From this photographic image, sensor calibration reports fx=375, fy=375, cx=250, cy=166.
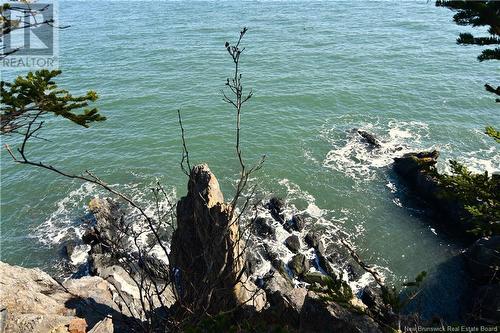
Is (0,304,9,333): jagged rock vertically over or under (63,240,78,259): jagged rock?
over

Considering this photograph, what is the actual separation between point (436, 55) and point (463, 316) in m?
44.5

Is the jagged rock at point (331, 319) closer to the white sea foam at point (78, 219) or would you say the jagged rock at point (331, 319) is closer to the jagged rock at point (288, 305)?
the jagged rock at point (288, 305)

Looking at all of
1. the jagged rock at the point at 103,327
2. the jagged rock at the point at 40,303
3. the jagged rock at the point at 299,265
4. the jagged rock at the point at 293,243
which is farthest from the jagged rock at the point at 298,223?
the jagged rock at the point at 103,327

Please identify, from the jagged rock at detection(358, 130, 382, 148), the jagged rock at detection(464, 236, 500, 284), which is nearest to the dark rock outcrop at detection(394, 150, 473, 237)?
the jagged rock at detection(464, 236, 500, 284)

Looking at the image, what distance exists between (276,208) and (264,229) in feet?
7.87

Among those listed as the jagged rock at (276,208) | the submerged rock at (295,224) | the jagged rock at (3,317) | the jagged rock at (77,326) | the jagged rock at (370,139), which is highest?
the jagged rock at (370,139)

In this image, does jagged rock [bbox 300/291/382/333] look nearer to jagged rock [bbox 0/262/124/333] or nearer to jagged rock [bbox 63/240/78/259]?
jagged rock [bbox 0/262/124/333]

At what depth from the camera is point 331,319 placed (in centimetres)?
1133

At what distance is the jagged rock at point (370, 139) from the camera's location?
113 ft

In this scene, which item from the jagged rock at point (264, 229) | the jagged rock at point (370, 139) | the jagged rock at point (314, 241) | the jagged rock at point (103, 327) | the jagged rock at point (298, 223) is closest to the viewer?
the jagged rock at point (103, 327)

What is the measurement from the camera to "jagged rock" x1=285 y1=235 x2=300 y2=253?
24484mm

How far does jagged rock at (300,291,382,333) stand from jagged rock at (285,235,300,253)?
1227 centimetres

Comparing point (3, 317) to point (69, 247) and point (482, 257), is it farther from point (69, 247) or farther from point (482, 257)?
point (482, 257)

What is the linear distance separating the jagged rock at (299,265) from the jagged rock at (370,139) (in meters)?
15.6
